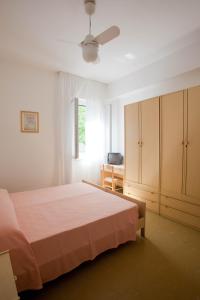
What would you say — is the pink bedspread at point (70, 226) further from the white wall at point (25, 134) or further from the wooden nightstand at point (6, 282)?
the white wall at point (25, 134)

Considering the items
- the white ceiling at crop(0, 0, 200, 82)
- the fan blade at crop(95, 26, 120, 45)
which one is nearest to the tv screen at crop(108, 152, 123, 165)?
the white ceiling at crop(0, 0, 200, 82)

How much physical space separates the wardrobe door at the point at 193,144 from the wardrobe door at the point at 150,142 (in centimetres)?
53

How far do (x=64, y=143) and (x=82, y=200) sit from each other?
1620 mm

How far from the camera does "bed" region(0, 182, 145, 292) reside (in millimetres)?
1443

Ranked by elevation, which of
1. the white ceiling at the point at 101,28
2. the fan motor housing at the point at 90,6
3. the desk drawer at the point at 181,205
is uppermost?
the white ceiling at the point at 101,28

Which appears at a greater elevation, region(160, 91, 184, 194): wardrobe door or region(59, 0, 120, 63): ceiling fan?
region(59, 0, 120, 63): ceiling fan

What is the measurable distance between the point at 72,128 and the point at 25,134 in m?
0.97

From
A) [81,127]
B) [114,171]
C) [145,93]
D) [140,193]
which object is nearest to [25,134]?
[81,127]

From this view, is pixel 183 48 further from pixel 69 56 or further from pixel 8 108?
pixel 8 108

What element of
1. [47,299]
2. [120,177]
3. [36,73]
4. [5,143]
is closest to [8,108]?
[5,143]

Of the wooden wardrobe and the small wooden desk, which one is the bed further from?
the small wooden desk

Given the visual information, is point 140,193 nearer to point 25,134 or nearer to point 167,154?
point 167,154

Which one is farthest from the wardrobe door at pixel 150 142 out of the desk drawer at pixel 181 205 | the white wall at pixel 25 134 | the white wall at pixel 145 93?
the white wall at pixel 25 134

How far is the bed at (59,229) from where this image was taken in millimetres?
1443
